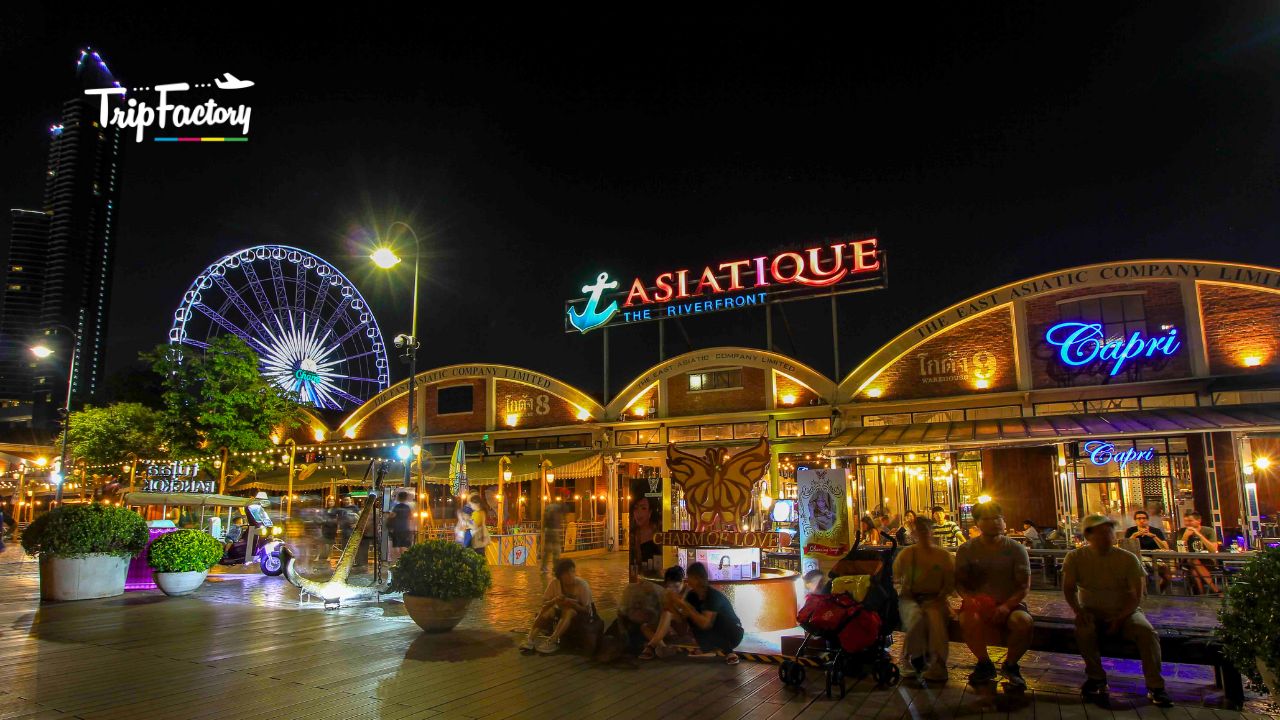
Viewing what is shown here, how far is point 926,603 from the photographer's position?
6711 millimetres

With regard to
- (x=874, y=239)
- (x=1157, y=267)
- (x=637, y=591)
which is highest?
(x=874, y=239)

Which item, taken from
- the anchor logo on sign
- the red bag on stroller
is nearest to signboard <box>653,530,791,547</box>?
the red bag on stroller

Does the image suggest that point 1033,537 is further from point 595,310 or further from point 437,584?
point 595,310

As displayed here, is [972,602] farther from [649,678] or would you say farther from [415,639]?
[415,639]

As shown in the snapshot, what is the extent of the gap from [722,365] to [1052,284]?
30.2ft

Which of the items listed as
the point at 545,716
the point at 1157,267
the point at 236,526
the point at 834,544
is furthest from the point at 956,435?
the point at 236,526

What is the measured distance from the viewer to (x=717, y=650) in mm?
7617

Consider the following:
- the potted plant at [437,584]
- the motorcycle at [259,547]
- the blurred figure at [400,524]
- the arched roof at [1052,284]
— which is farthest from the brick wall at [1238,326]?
the motorcycle at [259,547]

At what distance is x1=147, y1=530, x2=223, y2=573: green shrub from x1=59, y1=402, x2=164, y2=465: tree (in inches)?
812

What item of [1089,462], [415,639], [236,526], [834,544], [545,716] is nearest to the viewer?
[545,716]

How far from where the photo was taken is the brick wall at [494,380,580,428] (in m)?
27.2

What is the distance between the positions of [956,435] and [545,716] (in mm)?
14089

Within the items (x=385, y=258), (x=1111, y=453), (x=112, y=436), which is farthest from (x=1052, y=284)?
(x=112, y=436)

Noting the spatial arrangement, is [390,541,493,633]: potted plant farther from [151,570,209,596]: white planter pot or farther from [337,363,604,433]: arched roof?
[337,363,604,433]: arched roof
